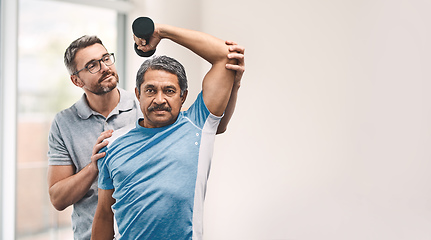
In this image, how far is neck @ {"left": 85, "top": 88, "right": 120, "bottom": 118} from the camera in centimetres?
144

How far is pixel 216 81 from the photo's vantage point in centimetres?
121

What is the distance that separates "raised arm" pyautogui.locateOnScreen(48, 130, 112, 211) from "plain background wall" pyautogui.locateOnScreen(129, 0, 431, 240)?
1.14 metres

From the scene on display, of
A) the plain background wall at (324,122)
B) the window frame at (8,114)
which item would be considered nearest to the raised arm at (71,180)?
the plain background wall at (324,122)

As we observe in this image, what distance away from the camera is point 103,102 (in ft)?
4.74

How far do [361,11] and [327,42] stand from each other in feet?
0.71

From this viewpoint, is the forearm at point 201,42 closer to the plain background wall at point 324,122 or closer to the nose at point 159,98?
the nose at point 159,98

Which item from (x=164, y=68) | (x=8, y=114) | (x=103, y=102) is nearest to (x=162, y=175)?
(x=164, y=68)

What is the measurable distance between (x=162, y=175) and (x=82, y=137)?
42 cm

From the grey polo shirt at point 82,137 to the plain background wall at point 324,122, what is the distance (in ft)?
3.25

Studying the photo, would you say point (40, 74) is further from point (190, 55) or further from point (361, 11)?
point (361, 11)

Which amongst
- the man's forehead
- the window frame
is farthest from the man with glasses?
the window frame

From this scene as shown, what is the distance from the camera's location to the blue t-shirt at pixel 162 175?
1.16 m

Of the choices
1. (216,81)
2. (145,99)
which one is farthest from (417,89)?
(145,99)

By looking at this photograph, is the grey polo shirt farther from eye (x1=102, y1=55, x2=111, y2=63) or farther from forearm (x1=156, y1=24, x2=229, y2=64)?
forearm (x1=156, y1=24, x2=229, y2=64)
